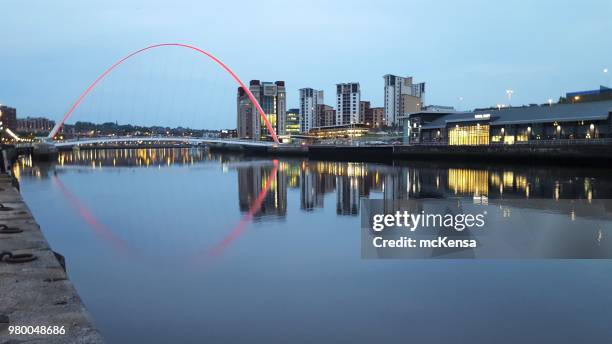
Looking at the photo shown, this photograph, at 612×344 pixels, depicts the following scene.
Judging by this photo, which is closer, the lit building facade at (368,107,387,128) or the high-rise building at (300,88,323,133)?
the lit building facade at (368,107,387,128)

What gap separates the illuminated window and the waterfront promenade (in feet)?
170

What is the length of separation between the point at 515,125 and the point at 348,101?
85.1m

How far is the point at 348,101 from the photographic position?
435 ft

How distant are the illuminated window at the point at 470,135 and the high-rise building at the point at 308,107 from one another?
3891 inches

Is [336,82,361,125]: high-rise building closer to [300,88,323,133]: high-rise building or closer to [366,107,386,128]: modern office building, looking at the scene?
[366,107,386,128]: modern office building

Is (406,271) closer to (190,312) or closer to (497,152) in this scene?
(190,312)

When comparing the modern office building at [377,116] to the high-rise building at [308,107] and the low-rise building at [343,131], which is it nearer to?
the high-rise building at [308,107]

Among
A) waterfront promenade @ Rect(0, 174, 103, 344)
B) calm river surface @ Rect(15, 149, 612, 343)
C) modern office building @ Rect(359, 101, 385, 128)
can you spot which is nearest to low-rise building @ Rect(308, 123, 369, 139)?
modern office building @ Rect(359, 101, 385, 128)

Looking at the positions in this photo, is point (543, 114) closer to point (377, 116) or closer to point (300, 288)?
point (300, 288)

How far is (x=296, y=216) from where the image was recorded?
16094 millimetres

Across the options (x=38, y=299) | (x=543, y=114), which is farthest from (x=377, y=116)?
(x=38, y=299)

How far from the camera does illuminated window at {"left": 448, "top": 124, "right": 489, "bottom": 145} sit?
173ft

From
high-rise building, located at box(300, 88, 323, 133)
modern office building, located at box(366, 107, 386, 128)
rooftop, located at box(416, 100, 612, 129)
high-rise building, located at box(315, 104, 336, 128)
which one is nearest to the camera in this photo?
rooftop, located at box(416, 100, 612, 129)

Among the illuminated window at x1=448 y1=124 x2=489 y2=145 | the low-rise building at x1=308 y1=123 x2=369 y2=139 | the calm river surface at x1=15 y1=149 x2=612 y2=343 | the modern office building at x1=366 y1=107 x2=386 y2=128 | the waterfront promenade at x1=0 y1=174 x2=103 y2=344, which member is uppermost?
the modern office building at x1=366 y1=107 x2=386 y2=128
